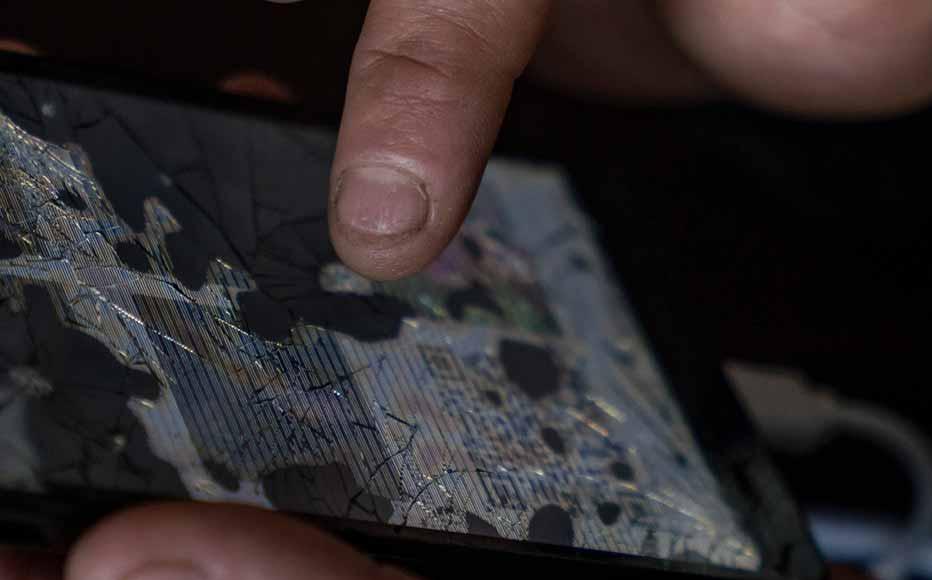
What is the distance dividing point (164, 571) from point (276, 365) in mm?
74

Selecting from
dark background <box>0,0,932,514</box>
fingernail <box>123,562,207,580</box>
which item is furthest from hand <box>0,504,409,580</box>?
dark background <box>0,0,932,514</box>

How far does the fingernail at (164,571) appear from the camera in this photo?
0.82 ft

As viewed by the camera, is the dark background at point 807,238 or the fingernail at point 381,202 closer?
the fingernail at point 381,202

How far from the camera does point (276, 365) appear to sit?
0.98ft

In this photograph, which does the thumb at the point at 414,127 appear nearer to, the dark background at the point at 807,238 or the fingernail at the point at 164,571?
the fingernail at the point at 164,571

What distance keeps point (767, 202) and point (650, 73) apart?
7.3 inches

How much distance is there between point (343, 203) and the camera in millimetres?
295

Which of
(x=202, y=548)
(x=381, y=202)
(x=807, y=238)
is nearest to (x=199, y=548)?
(x=202, y=548)

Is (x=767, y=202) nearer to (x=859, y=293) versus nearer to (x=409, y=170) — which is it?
(x=859, y=293)

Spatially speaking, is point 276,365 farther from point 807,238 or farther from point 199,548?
point 807,238

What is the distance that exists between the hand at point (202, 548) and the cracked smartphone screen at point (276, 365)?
12 millimetres

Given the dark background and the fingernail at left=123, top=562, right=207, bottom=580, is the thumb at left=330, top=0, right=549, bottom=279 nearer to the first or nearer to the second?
the fingernail at left=123, top=562, right=207, bottom=580

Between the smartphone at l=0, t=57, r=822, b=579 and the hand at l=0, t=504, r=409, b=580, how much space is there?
10 millimetres

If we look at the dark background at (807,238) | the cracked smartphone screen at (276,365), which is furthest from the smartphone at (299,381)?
the dark background at (807,238)
